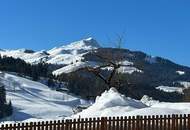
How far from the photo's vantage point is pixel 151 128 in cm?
2314

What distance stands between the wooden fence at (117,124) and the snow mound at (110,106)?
5.76 metres

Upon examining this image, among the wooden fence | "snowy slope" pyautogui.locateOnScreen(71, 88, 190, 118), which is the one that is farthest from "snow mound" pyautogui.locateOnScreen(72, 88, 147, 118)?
the wooden fence

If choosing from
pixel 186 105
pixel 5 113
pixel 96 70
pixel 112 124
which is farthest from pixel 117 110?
pixel 5 113

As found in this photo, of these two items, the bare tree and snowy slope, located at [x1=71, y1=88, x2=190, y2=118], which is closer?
snowy slope, located at [x1=71, y1=88, x2=190, y2=118]

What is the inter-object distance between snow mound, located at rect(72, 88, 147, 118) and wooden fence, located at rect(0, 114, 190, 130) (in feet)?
18.9

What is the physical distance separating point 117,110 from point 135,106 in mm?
4068

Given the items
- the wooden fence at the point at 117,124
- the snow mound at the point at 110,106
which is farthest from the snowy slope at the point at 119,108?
the wooden fence at the point at 117,124

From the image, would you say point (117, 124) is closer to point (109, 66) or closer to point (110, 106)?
point (110, 106)

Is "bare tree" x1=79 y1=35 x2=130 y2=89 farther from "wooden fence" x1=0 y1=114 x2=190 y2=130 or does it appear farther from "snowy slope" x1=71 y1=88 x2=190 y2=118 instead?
"wooden fence" x1=0 y1=114 x2=190 y2=130

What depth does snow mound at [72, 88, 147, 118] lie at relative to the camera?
30525mm

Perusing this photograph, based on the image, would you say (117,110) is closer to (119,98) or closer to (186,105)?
(119,98)

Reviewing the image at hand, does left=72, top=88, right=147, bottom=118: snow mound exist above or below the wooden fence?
above

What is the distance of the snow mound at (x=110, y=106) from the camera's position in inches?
1202

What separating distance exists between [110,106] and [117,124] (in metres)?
10.4
